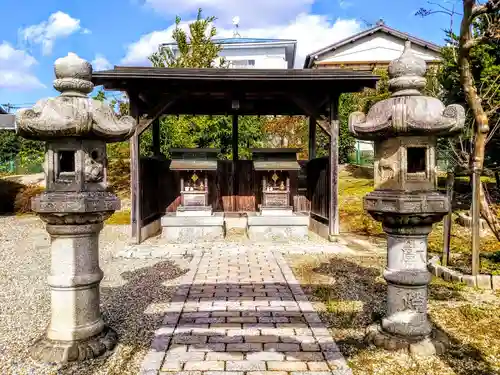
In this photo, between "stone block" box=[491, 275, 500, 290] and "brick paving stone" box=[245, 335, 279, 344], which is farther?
"stone block" box=[491, 275, 500, 290]

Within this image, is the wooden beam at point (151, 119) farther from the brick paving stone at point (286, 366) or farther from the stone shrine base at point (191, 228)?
the brick paving stone at point (286, 366)

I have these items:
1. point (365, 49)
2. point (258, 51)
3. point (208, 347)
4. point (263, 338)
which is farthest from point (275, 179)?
point (258, 51)

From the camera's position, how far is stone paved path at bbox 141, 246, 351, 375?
324 cm

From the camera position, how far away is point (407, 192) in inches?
140

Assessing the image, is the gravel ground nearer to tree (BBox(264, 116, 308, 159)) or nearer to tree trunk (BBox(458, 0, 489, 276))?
tree trunk (BBox(458, 0, 489, 276))

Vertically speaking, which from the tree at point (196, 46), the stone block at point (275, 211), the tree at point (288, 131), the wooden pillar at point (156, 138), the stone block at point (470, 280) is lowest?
the stone block at point (470, 280)

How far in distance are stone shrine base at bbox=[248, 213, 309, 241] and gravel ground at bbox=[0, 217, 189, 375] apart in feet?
8.60

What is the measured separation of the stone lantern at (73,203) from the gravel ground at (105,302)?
0.20m

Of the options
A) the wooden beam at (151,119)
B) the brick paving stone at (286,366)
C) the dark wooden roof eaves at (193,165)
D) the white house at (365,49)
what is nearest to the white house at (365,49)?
the white house at (365,49)

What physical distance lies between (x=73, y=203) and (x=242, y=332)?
2104 mm

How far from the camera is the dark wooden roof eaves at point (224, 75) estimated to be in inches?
307

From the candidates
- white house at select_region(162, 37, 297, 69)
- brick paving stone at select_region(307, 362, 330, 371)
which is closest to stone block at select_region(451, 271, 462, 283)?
brick paving stone at select_region(307, 362, 330, 371)

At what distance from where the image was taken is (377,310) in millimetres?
4570

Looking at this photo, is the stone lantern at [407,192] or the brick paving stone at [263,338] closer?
the stone lantern at [407,192]
